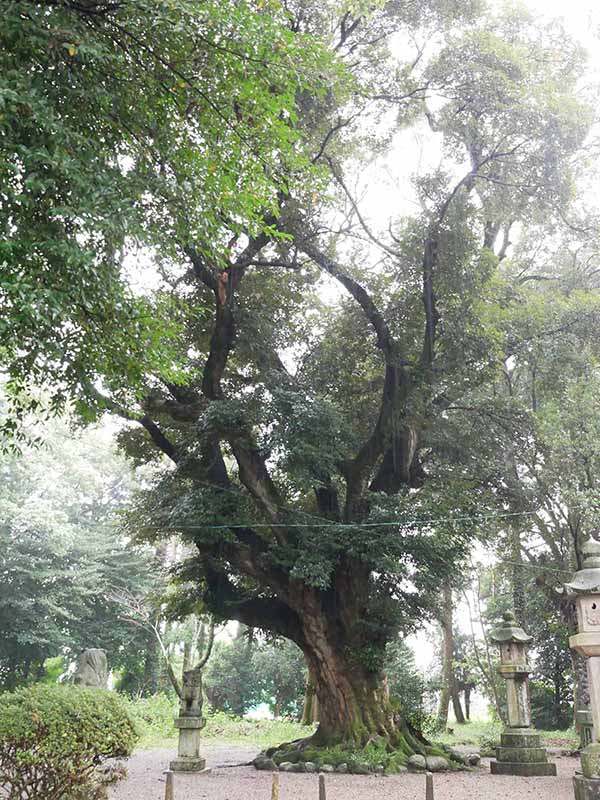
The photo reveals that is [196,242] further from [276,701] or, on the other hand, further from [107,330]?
[276,701]

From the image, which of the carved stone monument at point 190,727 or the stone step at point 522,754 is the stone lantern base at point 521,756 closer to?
the stone step at point 522,754

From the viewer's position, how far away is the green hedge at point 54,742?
4848 millimetres

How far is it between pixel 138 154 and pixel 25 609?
19.1 m

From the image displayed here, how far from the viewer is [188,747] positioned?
9.98 meters

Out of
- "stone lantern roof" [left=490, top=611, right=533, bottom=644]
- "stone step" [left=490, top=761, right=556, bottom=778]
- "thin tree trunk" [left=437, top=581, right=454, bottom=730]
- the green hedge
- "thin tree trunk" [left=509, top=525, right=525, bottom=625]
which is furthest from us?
"thin tree trunk" [left=437, top=581, right=454, bottom=730]

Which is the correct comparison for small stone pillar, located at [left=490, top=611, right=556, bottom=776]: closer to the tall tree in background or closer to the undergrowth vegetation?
the undergrowth vegetation

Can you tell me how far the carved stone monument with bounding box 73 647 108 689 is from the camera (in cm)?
666

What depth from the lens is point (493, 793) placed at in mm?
8344

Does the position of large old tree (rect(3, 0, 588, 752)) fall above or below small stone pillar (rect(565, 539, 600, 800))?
above

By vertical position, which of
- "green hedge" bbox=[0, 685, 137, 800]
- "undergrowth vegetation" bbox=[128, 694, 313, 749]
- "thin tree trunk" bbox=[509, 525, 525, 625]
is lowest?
"undergrowth vegetation" bbox=[128, 694, 313, 749]

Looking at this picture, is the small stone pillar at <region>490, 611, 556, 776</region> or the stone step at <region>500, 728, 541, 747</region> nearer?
the small stone pillar at <region>490, 611, 556, 776</region>

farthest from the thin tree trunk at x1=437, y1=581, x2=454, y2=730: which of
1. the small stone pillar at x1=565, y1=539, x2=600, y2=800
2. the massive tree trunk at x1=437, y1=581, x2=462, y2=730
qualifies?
the small stone pillar at x1=565, y1=539, x2=600, y2=800

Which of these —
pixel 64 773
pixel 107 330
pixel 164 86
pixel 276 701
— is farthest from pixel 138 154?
pixel 276 701

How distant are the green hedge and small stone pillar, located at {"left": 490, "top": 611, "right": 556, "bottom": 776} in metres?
7.54
